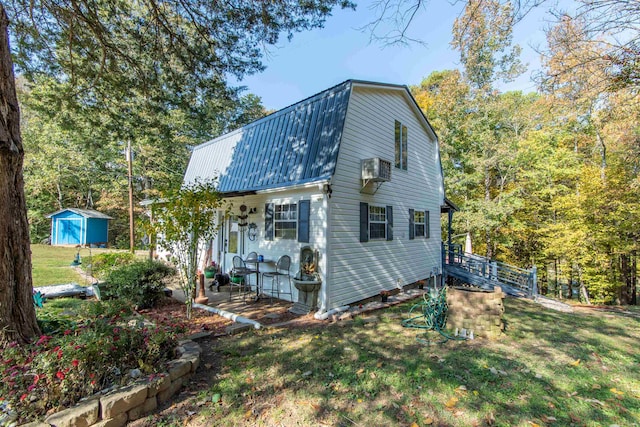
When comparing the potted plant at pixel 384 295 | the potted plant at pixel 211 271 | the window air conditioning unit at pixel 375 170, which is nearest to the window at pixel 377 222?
the window air conditioning unit at pixel 375 170

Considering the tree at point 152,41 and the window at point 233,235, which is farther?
the window at point 233,235

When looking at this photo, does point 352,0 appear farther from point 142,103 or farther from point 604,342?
point 604,342

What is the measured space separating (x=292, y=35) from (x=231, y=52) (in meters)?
1.36

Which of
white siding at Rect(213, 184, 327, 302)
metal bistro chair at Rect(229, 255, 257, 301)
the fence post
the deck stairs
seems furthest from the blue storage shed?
the fence post

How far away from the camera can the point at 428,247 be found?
10.6m

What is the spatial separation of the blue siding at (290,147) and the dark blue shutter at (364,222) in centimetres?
A: 162

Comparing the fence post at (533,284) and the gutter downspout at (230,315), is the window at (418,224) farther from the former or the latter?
the gutter downspout at (230,315)

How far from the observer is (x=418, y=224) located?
10000 millimetres

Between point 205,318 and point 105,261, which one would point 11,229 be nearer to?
point 205,318

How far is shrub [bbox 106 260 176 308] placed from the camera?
584cm

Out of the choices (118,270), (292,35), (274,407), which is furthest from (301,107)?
(274,407)

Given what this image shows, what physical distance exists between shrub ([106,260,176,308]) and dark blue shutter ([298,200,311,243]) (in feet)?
10.2

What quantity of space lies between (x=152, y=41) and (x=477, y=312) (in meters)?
8.04

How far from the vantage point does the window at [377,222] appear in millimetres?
7583
